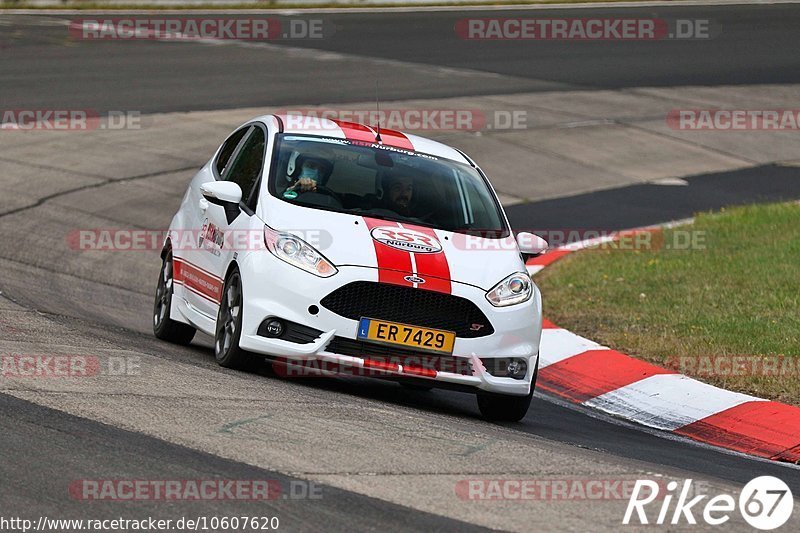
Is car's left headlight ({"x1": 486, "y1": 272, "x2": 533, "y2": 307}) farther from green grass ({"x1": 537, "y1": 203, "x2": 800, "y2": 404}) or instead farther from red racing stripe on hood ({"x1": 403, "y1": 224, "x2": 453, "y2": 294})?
green grass ({"x1": 537, "y1": 203, "x2": 800, "y2": 404})

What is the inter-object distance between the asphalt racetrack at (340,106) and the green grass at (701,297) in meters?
1.34

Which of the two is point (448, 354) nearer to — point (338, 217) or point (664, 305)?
point (338, 217)

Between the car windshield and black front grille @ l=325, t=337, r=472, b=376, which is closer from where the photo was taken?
black front grille @ l=325, t=337, r=472, b=376

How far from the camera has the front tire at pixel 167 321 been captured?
10023mm

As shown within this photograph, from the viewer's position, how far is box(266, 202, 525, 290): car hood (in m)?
8.13

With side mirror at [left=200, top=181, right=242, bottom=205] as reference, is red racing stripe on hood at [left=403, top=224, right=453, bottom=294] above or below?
below

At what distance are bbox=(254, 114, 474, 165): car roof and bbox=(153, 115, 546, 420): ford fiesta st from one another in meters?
0.02

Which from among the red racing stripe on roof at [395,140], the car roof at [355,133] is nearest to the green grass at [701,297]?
the car roof at [355,133]

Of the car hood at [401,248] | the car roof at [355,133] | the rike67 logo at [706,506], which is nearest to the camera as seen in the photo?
the rike67 logo at [706,506]

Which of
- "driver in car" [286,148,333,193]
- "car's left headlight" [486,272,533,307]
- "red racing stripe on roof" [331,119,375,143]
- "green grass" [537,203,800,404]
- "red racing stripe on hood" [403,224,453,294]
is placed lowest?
"green grass" [537,203,800,404]

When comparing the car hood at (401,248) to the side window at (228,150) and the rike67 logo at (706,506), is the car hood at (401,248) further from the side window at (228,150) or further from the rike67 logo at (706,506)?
the rike67 logo at (706,506)

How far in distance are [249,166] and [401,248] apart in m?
1.59

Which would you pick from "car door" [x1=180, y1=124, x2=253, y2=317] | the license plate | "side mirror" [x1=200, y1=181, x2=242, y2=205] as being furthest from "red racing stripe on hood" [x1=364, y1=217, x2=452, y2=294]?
"car door" [x1=180, y1=124, x2=253, y2=317]

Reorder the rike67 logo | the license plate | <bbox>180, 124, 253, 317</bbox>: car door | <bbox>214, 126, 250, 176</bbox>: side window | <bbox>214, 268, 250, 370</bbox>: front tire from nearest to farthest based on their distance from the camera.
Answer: the rike67 logo < the license plate < <bbox>214, 268, 250, 370</bbox>: front tire < <bbox>180, 124, 253, 317</bbox>: car door < <bbox>214, 126, 250, 176</bbox>: side window
